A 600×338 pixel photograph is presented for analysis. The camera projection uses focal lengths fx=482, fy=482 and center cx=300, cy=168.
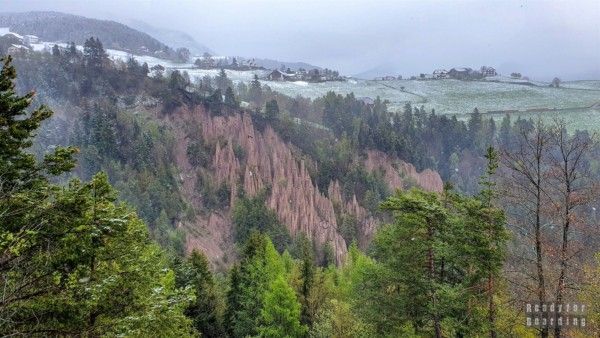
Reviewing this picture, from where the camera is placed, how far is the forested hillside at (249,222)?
9867 millimetres

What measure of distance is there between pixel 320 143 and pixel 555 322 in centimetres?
9090

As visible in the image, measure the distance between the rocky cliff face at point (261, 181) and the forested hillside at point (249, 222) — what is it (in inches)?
12.0

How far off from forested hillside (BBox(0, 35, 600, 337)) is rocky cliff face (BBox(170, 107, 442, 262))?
0.31m

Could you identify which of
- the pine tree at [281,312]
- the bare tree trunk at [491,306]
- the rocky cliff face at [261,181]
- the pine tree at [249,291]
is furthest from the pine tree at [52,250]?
the rocky cliff face at [261,181]

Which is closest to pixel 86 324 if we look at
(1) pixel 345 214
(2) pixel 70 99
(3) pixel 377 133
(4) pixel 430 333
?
(4) pixel 430 333

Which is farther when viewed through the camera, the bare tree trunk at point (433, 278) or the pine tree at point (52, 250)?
the bare tree trunk at point (433, 278)

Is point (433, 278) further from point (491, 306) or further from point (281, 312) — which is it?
point (281, 312)

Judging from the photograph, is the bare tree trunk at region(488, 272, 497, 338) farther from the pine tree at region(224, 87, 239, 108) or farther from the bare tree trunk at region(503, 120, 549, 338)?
the pine tree at region(224, 87, 239, 108)

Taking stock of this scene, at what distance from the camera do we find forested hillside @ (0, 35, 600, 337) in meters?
9.87

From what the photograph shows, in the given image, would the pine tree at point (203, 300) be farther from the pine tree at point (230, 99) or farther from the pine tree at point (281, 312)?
the pine tree at point (230, 99)

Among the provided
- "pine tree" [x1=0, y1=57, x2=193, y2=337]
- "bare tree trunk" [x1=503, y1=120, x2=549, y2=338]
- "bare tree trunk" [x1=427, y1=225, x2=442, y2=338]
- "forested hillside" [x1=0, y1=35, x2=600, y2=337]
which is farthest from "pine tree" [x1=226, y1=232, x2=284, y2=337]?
"pine tree" [x1=0, y1=57, x2=193, y2=337]

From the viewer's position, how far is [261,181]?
86.6m

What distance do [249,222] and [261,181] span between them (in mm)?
11138

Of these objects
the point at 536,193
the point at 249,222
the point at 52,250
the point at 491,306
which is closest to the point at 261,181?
the point at 249,222
